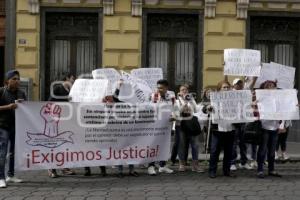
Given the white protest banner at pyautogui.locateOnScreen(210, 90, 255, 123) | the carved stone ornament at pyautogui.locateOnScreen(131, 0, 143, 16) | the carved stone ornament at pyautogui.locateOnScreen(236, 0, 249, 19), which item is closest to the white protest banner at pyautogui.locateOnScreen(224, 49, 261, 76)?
the white protest banner at pyautogui.locateOnScreen(210, 90, 255, 123)

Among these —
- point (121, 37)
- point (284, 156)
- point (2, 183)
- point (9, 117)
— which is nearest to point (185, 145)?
point (284, 156)

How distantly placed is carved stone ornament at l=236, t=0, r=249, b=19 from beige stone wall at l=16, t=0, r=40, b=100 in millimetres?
5609

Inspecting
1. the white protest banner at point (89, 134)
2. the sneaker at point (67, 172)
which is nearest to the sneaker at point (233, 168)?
the white protest banner at point (89, 134)

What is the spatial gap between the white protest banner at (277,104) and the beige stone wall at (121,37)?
6.32 meters

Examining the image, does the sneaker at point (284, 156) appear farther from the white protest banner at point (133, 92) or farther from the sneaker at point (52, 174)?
the sneaker at point (52, 174)

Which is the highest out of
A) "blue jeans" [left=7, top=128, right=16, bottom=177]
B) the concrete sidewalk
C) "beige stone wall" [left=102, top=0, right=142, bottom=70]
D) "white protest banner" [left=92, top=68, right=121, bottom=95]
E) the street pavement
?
"beige stone wall" [left=102, top=0, right=142, bottom=70]

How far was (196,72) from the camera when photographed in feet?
56.9

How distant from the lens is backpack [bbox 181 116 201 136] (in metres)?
11.4

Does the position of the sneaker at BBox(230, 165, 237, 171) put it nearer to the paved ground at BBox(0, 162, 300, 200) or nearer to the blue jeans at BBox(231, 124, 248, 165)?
the blue jeans at BBox(231, 124, 248, 165)

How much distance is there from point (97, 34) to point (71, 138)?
22.7 ft

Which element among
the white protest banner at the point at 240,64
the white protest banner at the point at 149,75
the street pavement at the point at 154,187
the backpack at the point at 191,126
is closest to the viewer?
the street pavement at the point at 154,187

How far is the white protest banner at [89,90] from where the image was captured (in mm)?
11127

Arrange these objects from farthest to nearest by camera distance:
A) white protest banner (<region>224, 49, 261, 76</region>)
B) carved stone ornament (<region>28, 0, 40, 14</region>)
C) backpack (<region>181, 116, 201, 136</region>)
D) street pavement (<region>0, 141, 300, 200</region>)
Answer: carved stone ornament (<region>28, 0, 40, 14</region>) → white protest banner (<region>224, 49, 261, 76</region>) → backpack (<region>181, 116, 201, 136</region>) → street pavement (<region>0, 141, 300, 200</region>)

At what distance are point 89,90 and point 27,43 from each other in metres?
5.97
